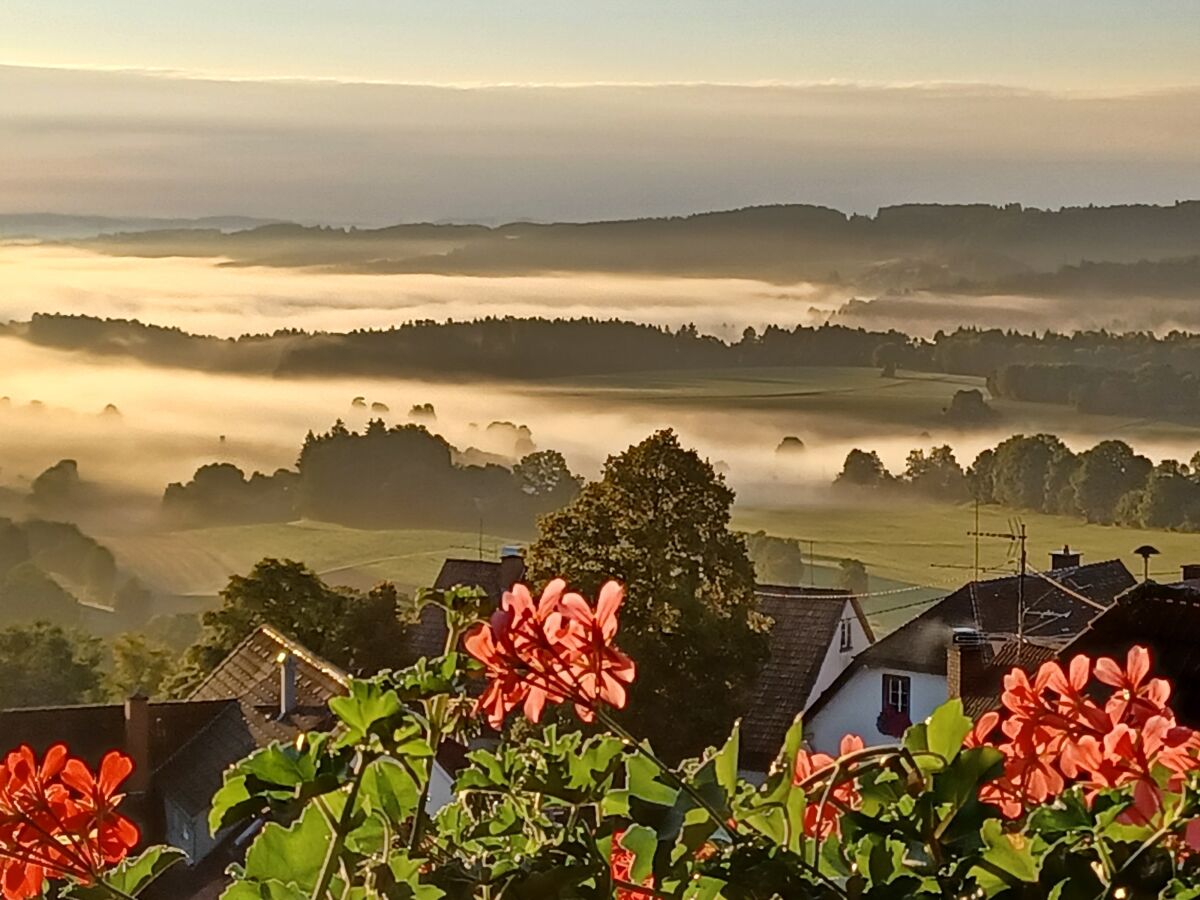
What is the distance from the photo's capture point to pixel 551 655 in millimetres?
527

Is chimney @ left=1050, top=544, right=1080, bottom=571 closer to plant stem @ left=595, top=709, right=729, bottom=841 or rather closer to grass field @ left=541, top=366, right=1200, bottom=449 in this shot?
grass field @ left=541, top=366, right=1200, bottom=449

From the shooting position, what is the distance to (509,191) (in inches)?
262

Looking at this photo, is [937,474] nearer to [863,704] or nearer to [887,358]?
[887,358]

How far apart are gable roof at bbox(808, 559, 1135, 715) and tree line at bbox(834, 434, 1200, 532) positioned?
74 centimetres

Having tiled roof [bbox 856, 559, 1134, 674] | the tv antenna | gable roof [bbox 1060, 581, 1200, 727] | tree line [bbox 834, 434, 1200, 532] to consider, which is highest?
gable roof [bbox 1060, 581, 1200, 727]

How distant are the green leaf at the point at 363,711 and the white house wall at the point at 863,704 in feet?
14.3

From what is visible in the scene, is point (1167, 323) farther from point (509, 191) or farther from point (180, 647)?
point (180, 647)

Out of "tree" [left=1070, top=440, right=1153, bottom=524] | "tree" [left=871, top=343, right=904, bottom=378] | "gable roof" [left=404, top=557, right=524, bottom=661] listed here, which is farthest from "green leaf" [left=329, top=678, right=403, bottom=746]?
"tree" [left=871, top=343, right=904, bottom=378]

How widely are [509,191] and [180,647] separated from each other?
2.01 m

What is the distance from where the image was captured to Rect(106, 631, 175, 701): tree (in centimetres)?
589

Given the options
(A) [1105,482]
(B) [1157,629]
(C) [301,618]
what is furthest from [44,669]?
(B) [1157,629]

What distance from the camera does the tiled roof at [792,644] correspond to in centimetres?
516

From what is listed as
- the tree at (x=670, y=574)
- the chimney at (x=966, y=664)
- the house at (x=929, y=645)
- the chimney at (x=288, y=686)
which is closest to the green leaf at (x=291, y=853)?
the chimney at (x=288, y=686)

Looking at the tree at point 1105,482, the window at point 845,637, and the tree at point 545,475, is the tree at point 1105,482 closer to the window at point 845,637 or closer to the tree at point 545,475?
the window at point 845,637
